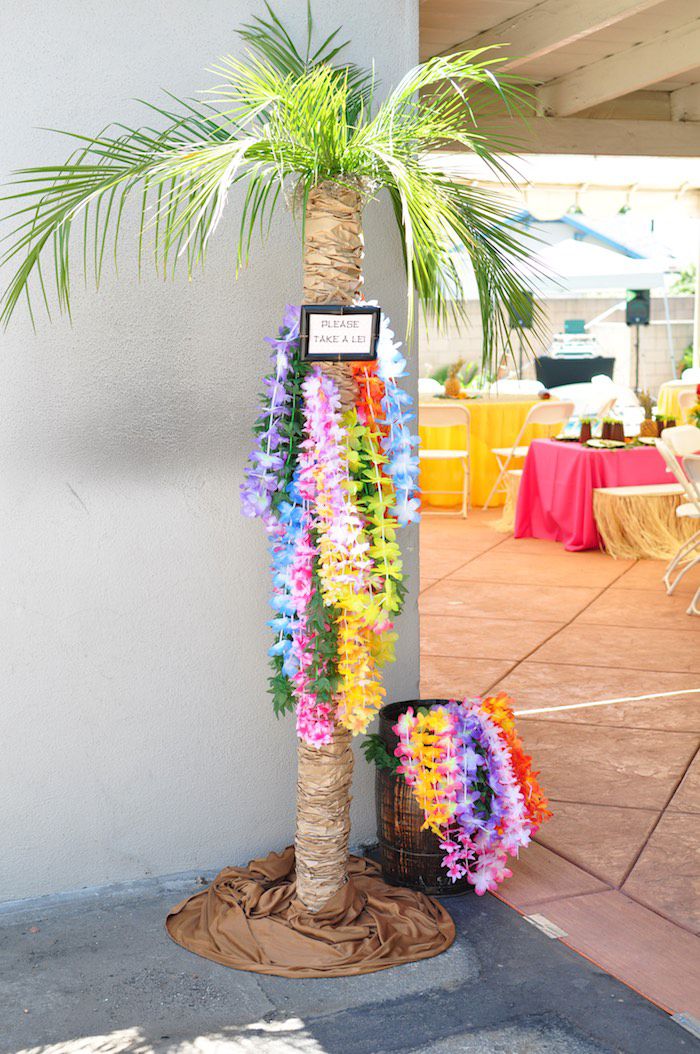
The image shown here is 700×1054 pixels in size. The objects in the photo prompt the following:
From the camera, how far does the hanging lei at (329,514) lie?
270 centimetres

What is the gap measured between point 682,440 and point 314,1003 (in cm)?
475

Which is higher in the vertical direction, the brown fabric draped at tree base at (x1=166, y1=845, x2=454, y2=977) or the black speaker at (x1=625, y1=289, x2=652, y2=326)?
the black speaker at (x1=625, y1=289, x2=652, y2=326)

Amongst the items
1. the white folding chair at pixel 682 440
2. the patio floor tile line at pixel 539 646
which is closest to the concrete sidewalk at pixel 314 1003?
the patio floor tile line at pixel 539 646

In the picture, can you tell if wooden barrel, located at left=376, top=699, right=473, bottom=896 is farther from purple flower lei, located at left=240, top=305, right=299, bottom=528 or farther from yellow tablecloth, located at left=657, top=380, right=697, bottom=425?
yellow tablecloth, located at left=657, top=380, right=697, bottom=425

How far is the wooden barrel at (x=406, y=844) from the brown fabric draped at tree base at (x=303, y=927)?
0.23 feet

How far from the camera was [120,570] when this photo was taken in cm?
311

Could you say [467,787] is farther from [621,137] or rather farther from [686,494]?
[621,137]

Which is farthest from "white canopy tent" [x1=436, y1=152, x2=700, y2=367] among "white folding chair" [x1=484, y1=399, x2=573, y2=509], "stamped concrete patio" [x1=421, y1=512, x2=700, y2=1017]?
"stamped concrete patio" [x1=421, y1=512, x2=700, y2=1017]

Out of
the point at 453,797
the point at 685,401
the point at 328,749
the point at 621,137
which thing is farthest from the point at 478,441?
the point at 328,749

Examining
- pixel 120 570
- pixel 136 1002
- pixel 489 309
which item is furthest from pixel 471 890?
pixel 489 309

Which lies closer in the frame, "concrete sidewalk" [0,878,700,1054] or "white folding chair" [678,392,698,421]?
"concrete sidewalk" [0,878,700,1054]

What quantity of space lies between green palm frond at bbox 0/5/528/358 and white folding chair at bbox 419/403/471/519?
5.67 meters

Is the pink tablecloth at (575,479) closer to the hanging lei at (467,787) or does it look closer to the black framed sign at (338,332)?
the hanging lei at (467,787)

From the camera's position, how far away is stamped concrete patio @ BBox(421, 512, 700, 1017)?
300 cm
